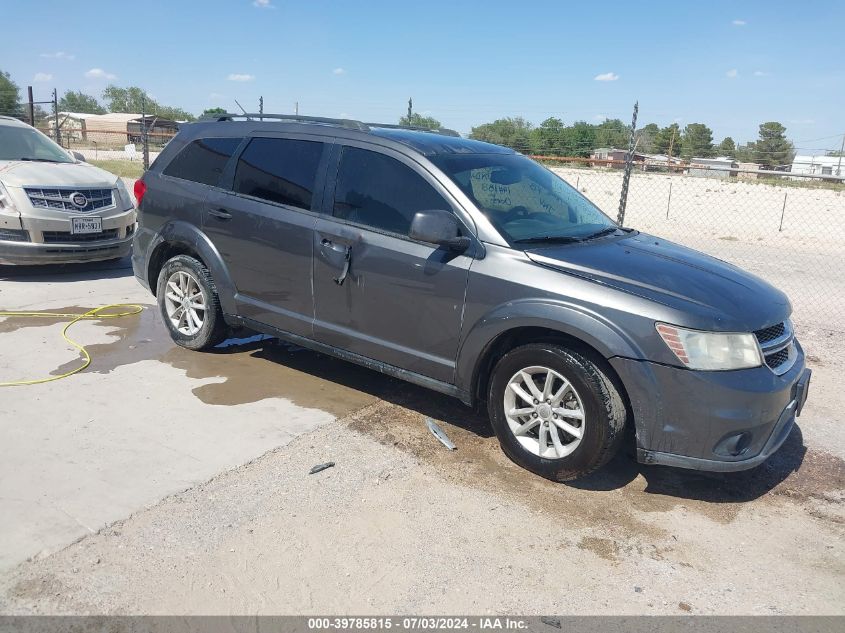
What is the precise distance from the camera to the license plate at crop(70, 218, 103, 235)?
7.71 metres

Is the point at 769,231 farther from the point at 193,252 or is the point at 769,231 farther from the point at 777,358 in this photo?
the point at 193,252

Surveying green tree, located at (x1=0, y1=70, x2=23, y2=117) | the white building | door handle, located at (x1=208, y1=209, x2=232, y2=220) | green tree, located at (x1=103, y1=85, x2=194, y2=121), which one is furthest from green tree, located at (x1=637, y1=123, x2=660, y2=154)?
green tree, located at (x1=103, y1=85, x2=194, y2=121)

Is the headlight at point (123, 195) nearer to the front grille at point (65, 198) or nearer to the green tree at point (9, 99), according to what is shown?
the front grille at point (65, 198)

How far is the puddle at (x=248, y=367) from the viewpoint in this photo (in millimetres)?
4898

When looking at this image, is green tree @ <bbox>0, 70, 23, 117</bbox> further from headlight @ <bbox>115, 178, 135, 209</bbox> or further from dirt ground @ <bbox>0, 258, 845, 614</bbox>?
dirt ground @ <bbox>0, 258, 845, 614</bbox>

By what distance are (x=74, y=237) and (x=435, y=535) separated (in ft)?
20.8

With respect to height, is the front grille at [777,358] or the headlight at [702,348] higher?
the headlight at [702,348]

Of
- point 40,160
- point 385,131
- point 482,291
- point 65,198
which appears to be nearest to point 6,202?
point 65,198

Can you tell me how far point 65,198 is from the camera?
7777mm

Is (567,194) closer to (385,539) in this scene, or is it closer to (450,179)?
(450,179)

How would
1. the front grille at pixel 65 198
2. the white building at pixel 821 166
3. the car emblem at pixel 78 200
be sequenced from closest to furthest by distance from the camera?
the front grille at pixel 65 198, the car emblem at pixel 78 200, the white building at pixel 821 166

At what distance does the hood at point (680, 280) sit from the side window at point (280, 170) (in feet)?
5.93

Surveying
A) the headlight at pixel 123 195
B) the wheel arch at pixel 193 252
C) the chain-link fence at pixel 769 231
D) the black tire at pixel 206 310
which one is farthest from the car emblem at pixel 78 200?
the chain-link fence at pixel 769 231

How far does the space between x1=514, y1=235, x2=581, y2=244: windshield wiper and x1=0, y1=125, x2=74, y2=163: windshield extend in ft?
23.3
